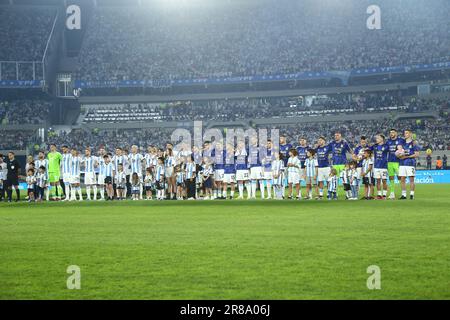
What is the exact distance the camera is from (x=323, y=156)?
23641mm

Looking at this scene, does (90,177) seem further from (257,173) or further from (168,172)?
(257,173)

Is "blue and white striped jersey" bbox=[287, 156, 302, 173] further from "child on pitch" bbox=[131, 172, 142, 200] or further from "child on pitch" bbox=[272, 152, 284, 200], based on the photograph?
"child on pitch" bbox=[131, 172, 142, 200]

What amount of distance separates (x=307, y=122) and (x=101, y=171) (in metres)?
39.4

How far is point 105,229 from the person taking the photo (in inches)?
556

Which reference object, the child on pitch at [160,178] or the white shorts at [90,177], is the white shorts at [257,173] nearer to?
the child on pitch at [160,178]

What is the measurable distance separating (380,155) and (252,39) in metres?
49.5

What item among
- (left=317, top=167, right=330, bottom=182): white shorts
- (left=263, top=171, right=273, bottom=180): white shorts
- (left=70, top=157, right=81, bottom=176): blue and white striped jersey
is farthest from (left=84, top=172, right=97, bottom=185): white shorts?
(left=317, top=167, right=330, bottom=182): white shorts

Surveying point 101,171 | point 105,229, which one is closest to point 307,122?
point 101,171

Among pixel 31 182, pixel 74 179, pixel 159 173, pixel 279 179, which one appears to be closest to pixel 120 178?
pixel 159 173

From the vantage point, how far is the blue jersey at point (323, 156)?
925 inches

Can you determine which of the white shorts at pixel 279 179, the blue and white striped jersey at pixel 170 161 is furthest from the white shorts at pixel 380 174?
the blue and white striped jersey at pixel 170 161

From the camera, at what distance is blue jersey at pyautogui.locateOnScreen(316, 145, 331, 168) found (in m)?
23.5

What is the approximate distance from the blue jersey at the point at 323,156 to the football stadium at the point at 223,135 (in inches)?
2.2

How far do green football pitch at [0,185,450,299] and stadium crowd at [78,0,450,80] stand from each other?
5058cm
